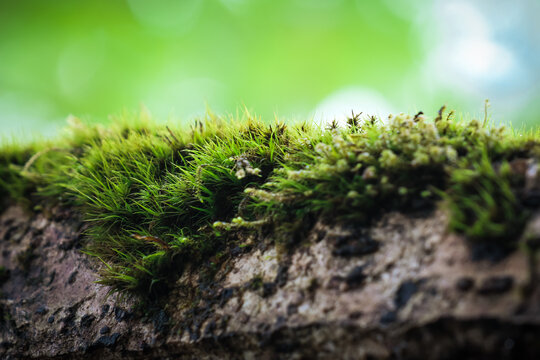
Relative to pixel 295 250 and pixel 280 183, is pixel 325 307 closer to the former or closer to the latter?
pixel 295 250

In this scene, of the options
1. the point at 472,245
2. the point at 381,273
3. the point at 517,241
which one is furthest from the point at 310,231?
the point at 517,241

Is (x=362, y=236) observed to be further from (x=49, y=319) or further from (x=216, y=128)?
(x=49, y=319)

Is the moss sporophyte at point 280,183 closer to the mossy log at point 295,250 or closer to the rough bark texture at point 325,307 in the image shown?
the mossy log at point 295,250

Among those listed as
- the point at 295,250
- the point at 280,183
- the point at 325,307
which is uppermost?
the point at 280,183

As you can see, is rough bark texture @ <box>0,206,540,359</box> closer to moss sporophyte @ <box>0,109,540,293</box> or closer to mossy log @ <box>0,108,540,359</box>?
mossy log @ <box>0,108,540,359</box>

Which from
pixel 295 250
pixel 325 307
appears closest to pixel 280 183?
pixel 295 250

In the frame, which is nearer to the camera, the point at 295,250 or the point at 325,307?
the point at 325,307

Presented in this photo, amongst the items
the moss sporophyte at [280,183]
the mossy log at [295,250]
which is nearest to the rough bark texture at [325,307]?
the mossy log at [295,250]
